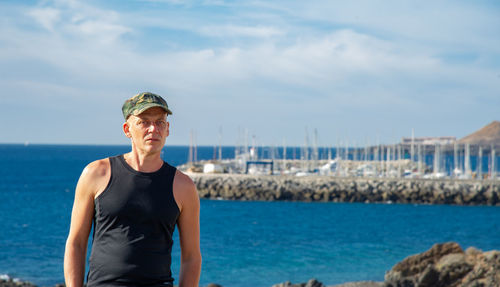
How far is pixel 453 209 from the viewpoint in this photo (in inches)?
1967

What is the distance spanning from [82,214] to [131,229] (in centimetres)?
24

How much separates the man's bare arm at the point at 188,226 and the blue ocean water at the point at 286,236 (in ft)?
62.9

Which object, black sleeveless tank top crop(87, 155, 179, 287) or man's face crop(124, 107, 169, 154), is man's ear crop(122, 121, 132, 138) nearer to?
man's face crop(124, 107, 169, 154)

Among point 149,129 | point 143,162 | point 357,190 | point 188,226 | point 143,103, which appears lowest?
point 357,190

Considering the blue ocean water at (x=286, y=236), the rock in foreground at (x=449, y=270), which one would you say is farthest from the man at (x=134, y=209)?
the blue ocean water at (x=286, y=236)

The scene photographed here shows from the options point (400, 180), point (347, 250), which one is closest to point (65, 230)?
point (347, 250)

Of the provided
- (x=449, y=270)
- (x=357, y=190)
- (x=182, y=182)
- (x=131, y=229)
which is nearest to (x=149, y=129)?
(x=182, y=182)

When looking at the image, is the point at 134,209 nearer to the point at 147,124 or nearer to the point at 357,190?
the point at 147,124

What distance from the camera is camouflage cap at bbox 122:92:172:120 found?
2.59m

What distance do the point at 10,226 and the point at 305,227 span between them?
20379mm

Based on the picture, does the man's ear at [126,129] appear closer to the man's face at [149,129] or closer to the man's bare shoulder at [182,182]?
the man's face at [149,129]

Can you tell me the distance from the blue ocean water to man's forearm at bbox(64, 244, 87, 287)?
19.3 metres

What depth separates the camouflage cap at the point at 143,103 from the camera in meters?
2.59

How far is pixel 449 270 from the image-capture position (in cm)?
1262
